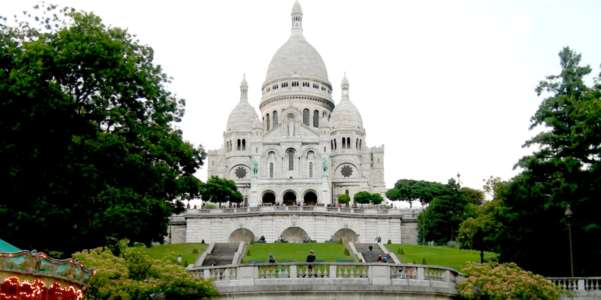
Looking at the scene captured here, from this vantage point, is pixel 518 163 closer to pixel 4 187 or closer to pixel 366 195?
pixel 4 187

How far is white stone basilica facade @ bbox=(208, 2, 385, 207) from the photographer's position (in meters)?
117

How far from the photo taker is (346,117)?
415 feet

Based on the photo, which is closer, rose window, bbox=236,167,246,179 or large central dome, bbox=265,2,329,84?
rose window, bbox=236,167,246,179

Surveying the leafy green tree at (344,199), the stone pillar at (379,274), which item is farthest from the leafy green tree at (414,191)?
the stone pillar at (379,274)

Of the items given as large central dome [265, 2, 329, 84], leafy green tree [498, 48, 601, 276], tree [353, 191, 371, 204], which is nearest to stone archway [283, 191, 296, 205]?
tree [353, 191, 371, 204]

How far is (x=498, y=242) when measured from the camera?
4488 cm

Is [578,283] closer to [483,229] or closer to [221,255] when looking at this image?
[483,229]

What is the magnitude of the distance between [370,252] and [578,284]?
32205mm

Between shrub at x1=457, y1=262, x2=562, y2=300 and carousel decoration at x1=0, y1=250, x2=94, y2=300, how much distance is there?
13.5 m

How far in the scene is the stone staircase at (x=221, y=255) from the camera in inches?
2195

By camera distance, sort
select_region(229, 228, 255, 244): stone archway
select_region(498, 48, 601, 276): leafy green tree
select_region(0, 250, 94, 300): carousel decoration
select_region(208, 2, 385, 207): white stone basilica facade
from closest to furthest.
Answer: select_region(0, 250, 94, 300): carousel decoration < select_region(498, 48, 601, 276): leafy green tree < select_region(229, 228, 255, 244): stone archway < select_region(208, 2, 385, 207): white stone basilica facade

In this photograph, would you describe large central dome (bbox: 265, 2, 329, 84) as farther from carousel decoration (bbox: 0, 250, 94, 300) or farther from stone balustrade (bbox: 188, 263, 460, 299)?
carousel decoration (bbox: 0, 250, 94, 300)

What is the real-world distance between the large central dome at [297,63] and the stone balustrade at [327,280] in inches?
4349

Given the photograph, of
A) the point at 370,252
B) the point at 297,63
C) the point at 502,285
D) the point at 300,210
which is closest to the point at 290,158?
the point at 297,63
